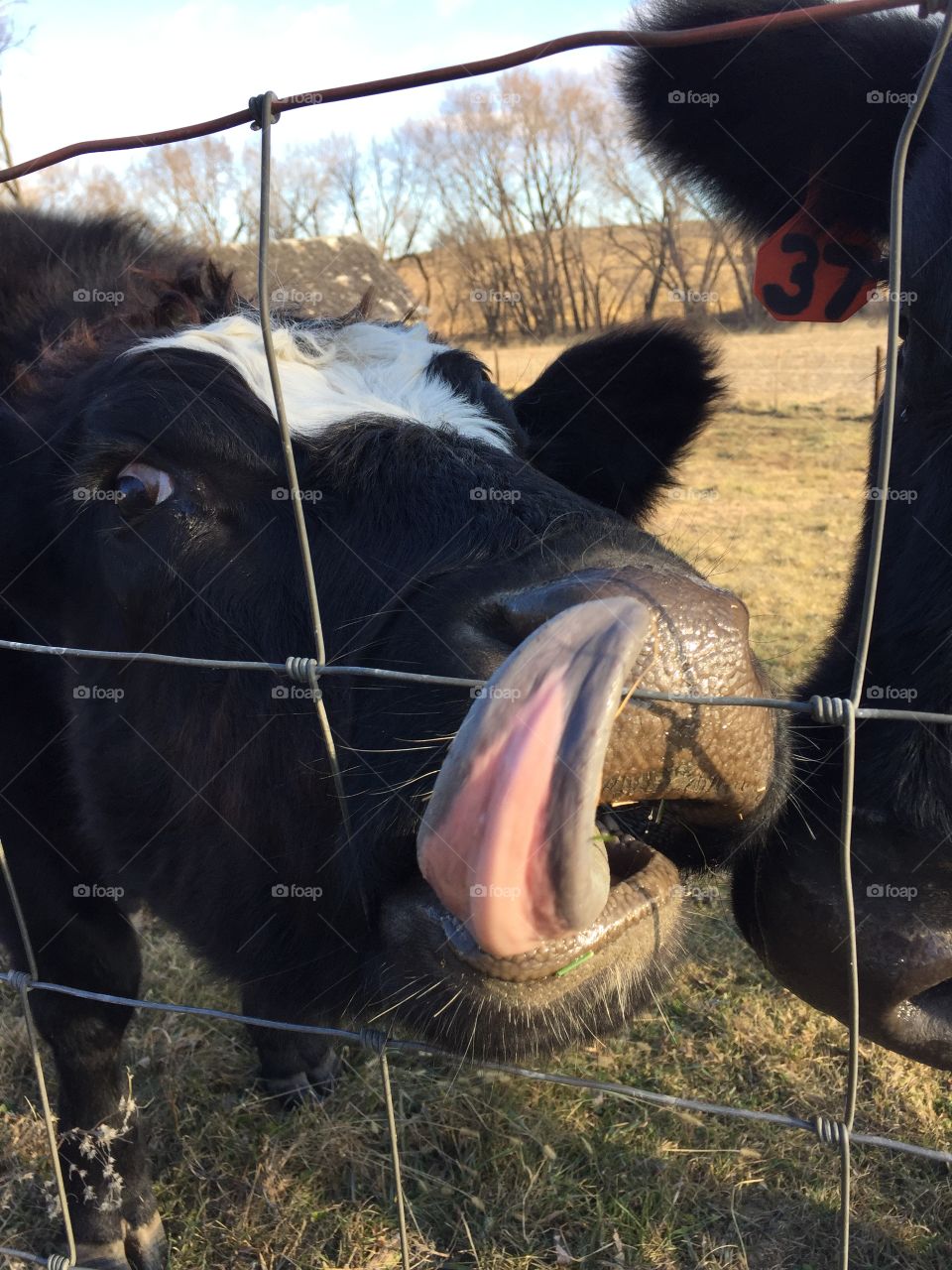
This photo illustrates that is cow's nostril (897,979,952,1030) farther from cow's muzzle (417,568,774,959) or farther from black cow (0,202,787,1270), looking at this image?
cow's muzzle (417,568,774,959)

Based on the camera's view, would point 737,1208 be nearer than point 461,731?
No

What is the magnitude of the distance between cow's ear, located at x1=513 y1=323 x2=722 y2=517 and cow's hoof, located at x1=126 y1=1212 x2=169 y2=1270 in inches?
87.6

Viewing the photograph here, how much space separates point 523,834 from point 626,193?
22.0 metres

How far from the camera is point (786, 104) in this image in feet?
7.59

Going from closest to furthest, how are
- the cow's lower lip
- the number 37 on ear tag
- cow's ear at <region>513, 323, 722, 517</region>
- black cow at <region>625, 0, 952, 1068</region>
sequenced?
the cow's lower lip
black cow at <region>625, 0, 952, 1068</region>
the number 37 on ear tag
cow's ear at <region>513, 323, 722, 517</region>

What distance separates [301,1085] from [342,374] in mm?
2219

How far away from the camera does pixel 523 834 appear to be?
127 centimetres

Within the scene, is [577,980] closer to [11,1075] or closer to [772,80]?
[772,80]

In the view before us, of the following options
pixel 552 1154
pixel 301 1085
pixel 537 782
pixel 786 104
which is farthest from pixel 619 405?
pixel 301 1085

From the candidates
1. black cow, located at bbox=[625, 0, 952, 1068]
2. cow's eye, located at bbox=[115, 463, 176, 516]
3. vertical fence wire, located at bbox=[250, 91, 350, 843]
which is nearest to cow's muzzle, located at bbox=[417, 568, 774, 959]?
vertical fence wire, located at bbox=[250, 91, 350, 843]

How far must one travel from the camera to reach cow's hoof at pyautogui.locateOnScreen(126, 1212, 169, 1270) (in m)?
2.64

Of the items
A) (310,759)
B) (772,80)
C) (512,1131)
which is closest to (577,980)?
(310,759)

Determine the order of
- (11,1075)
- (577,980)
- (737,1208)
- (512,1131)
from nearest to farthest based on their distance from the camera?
(577,980)
(737,1208)
(512,1131)
(11,1075)

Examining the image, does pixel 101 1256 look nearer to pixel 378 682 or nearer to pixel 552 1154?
pixel 552 1154
